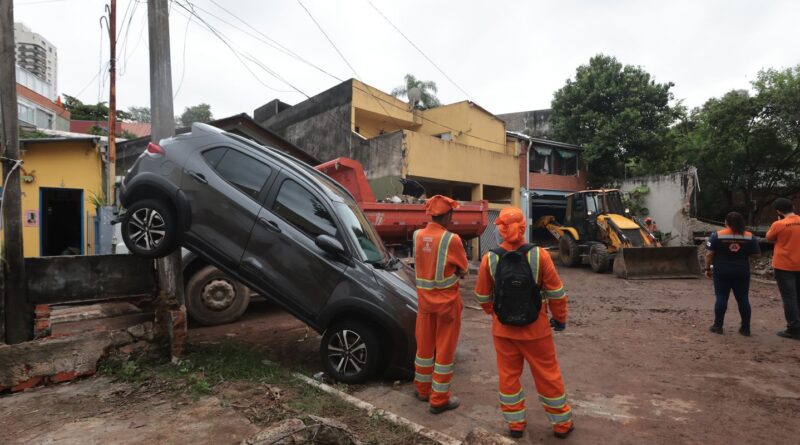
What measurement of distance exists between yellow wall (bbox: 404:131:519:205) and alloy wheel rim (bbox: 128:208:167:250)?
1028 cm

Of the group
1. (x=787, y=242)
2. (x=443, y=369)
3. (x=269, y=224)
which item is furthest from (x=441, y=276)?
(x=787, y=242)

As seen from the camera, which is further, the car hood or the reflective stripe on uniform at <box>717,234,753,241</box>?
the reflective stripe on uniform at <box>717,234,753,241</box>

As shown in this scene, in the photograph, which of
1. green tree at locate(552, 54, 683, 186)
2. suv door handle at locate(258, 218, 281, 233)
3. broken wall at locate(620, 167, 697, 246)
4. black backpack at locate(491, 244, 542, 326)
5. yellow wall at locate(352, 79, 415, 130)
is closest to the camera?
black backpack at locate(491, 244, 542, 326)

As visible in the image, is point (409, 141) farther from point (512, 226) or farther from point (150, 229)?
point (512, 226)

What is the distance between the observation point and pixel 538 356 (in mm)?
2869

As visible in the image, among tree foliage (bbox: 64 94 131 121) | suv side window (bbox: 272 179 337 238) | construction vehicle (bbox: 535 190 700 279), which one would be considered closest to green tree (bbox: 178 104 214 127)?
tree foliage (bbox: 64 94 131 121)

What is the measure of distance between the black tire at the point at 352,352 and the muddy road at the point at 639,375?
0.18 meters

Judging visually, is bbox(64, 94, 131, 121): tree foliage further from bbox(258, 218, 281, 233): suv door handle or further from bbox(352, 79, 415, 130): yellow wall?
bbox(258, 218, 281, 233): suv door handle

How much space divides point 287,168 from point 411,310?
6.17 ft

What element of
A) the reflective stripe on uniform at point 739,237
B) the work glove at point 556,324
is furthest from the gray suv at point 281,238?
the reflective stripe on uniform at point 739,237

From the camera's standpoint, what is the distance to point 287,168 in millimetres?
4211

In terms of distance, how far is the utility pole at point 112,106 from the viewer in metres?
10.3

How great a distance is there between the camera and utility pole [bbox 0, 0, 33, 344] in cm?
357

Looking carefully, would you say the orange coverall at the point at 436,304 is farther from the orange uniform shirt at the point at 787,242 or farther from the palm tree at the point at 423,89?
the palm tree at the point at 423,89
